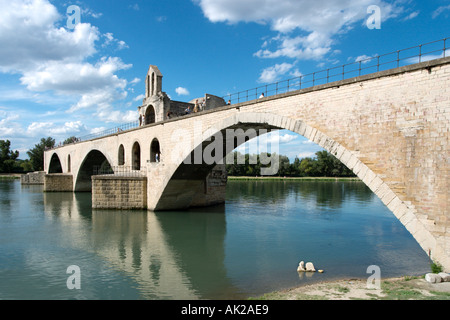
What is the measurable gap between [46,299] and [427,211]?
9.31 metres

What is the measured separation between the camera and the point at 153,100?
2461cm

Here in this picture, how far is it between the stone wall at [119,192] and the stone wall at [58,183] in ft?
58.4

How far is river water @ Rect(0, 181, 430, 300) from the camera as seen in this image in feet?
27.5

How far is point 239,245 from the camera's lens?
12766 mm

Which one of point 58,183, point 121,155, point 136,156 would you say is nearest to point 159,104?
point 136,156

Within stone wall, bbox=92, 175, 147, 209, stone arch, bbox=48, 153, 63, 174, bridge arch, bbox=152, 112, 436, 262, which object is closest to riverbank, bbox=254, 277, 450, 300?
bridge arch, bbox=152, 112, 436, 262

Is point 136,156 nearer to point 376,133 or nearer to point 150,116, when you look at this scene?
point 150,116

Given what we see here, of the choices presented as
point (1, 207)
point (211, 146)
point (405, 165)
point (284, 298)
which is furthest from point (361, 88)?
point (1, 207)

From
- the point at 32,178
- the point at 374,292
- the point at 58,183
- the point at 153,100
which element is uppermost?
the point at 153,100

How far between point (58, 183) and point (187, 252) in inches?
1136

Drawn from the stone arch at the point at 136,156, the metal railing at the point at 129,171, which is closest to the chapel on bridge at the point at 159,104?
the stone arch at the point at 136,156

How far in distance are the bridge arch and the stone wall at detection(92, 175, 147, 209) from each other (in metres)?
1.09

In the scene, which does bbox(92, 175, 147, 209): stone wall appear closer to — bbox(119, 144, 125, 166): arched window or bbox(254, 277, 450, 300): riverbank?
bbox(119, 144, 125, 166): arched window

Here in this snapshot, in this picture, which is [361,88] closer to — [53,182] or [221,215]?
[221,215]
